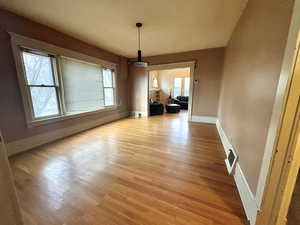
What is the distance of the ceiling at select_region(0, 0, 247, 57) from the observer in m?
2.01

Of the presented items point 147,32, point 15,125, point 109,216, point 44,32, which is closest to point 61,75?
point 44,32

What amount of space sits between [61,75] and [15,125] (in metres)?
1.37

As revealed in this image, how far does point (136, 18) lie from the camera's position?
2402mm

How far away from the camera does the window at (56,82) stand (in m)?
2.45

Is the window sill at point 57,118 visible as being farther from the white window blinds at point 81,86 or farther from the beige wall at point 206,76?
the beige wall at point 206,76

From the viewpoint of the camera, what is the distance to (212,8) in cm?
210

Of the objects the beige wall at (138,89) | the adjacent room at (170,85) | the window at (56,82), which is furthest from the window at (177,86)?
the window at (56,82)

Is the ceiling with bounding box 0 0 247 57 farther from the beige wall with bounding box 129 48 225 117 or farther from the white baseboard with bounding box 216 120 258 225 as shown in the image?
the white baseboard with bounding box 216 120 258 225

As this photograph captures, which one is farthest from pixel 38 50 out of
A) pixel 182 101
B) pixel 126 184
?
pixel 182 101

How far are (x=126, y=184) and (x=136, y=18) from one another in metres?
2.84

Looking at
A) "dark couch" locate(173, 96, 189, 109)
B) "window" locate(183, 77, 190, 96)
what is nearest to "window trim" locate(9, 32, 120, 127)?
"dark couch" locate(173, 96, 189, 109)

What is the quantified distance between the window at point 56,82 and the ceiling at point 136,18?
0.57 meters

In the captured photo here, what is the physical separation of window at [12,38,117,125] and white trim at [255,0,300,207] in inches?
144

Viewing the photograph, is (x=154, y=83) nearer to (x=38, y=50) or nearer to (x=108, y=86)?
(x=108, y=86)
